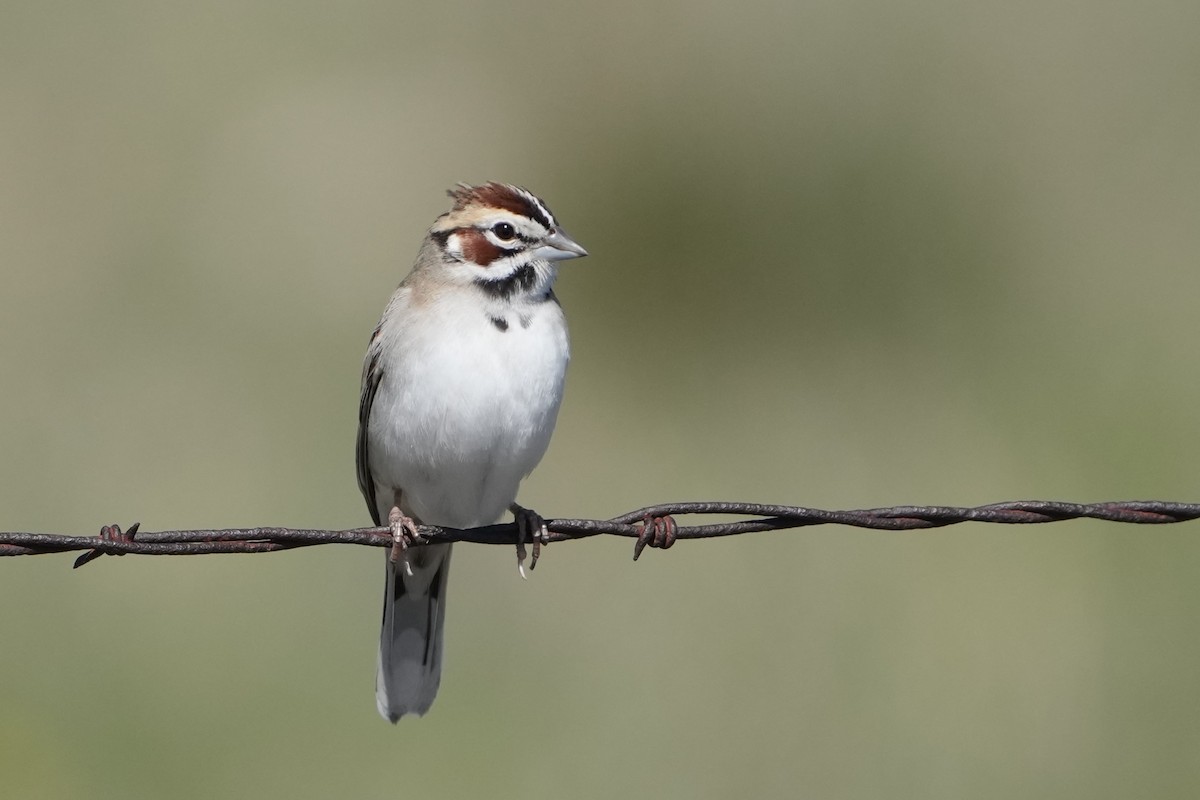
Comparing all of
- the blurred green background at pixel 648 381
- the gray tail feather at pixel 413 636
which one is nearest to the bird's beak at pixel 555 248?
the gray tail feather at pixel 413 636

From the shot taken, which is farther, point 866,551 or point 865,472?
point 865,472

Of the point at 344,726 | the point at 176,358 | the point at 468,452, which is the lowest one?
the point at 344,726

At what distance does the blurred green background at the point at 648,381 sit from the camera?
8.39 m

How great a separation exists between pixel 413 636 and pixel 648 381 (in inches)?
176

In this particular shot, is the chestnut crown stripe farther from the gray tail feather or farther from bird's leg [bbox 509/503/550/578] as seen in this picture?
the gray tail feather

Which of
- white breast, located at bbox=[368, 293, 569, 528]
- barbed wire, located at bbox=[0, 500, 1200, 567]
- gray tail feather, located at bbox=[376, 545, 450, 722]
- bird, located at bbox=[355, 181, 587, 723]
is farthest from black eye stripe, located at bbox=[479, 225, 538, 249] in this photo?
barbed wire, located at bbox=[0, 500, 1200, 567]

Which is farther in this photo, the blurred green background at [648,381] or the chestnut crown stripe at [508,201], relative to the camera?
the blurred green background at [648,381]

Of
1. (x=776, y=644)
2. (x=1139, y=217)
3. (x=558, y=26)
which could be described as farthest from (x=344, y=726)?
(x=1139, y=217)

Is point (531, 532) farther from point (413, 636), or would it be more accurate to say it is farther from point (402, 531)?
point (413, 636)

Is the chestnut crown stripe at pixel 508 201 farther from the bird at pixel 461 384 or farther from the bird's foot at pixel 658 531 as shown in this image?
the bird's foot at pixel 658 531

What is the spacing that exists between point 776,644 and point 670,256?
339 cm

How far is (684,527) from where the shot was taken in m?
4.56

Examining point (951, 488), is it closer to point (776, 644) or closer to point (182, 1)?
point (776, 644)

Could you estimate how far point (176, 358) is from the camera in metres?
10.3
